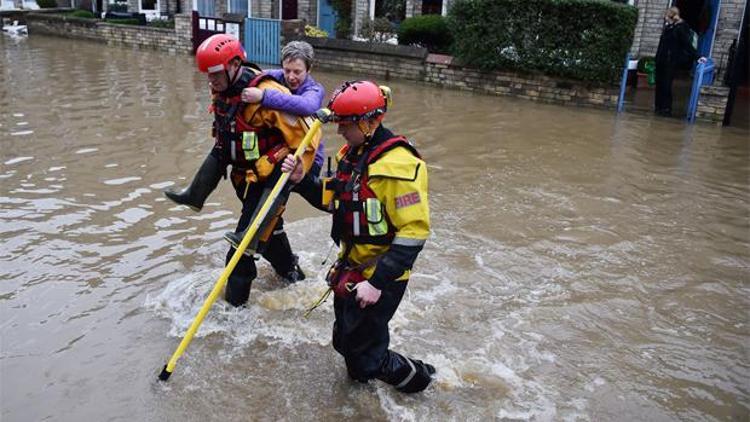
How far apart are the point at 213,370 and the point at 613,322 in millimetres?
3083

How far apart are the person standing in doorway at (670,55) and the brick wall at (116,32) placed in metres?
13.8

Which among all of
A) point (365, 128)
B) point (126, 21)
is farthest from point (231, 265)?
point (126, 21)

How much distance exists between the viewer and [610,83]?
46.0 ft

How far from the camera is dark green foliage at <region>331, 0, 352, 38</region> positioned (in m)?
20.6

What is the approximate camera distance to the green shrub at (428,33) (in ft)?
55.9

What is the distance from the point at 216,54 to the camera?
430 cm

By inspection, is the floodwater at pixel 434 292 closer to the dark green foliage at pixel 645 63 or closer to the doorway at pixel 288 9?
the dark green foliage at pixel 645 63

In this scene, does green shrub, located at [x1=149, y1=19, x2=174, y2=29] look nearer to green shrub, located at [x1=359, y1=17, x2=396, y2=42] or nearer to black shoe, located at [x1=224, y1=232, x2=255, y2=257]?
green shrub, located at [x1=359, y1=17, x2=396, y2=42]

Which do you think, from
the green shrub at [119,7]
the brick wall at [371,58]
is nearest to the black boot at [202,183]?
the brick wall at [371,58]

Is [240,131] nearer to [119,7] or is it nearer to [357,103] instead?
[357,103]

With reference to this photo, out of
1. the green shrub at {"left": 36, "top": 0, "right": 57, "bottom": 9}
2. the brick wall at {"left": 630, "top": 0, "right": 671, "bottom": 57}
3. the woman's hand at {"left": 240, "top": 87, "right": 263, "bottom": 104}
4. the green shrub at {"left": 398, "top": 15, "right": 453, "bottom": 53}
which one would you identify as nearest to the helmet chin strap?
the woman's hand at {"left": 240, "top": 87, "right": 263, "bottom": 104}

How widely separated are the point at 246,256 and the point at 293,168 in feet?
3.36

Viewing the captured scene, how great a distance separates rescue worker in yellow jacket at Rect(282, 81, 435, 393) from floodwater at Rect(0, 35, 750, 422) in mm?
501

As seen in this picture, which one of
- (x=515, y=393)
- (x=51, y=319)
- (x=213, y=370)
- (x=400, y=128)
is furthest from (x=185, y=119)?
(x=515, y=393)
